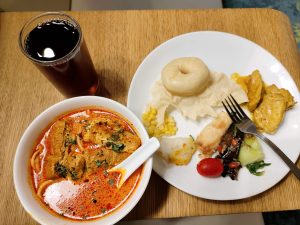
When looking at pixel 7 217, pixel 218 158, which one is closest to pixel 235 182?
pixel 218 158

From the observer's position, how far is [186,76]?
1.33 metres

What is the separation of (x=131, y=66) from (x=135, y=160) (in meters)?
0.58

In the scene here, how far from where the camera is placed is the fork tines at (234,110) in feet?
4.25

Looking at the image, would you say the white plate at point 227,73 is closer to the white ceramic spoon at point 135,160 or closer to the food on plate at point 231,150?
the food on plate at point 231,150

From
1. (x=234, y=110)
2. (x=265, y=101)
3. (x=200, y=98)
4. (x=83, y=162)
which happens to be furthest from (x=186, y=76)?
(x=83, y=162)

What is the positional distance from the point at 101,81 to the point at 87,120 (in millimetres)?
338

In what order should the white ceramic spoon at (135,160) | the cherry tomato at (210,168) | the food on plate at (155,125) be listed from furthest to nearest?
the food on plate at (155,125)
the cherry tomato at (210,168)
the white ceramic spoon at (135,160)

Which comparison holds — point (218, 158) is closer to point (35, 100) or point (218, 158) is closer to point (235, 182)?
point (235, 182)

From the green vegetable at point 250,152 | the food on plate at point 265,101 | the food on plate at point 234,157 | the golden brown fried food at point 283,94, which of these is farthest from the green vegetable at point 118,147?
the golden brown fried food at point 283,94

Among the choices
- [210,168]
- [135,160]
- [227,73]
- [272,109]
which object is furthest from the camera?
[227,73]

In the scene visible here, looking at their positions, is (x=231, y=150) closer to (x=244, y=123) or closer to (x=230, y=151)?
(x=230, y=151)

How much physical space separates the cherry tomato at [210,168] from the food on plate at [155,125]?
20 cm

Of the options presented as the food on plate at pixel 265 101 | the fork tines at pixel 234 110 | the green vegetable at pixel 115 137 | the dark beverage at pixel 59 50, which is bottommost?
the green vegetable at pixel 115 137

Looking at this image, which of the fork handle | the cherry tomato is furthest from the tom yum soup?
the fork handle
